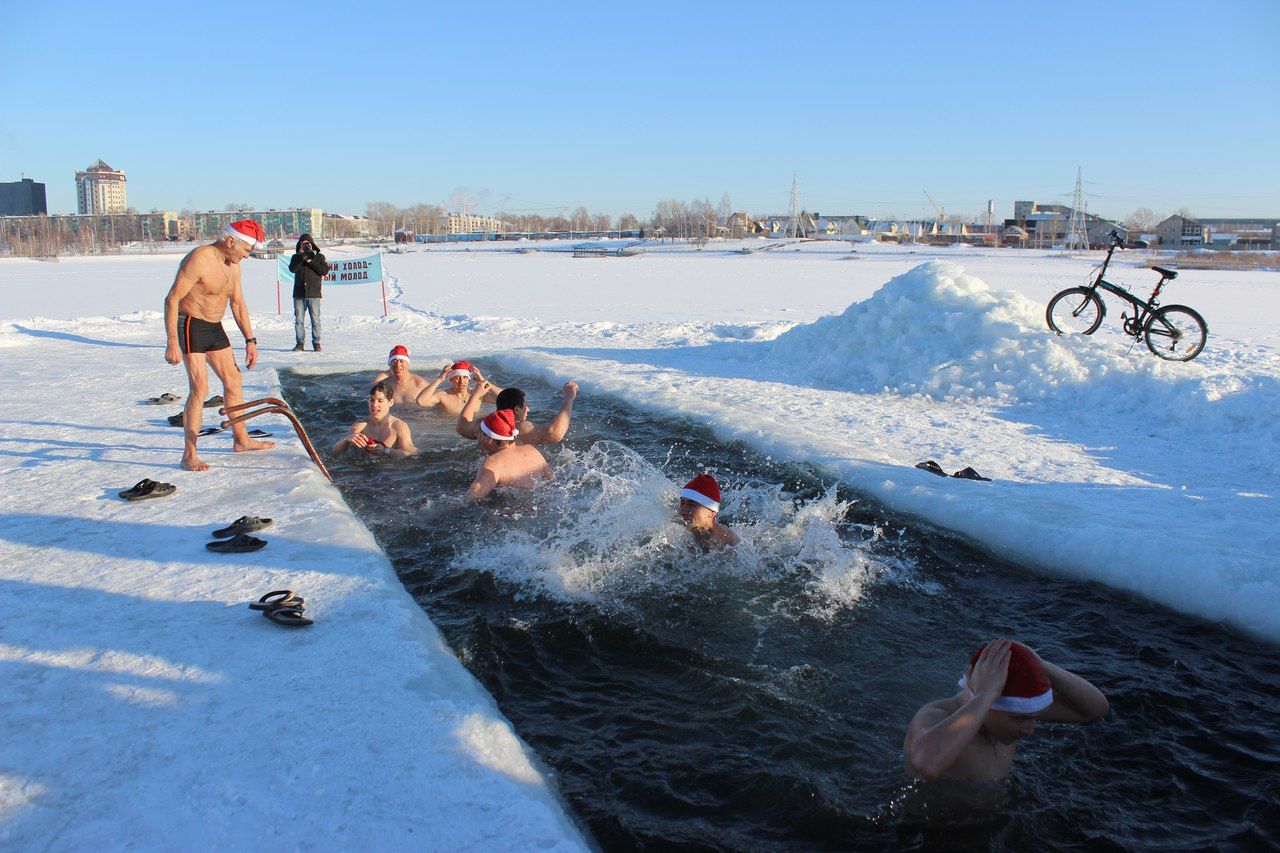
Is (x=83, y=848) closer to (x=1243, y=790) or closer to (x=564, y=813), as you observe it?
(x=564, y=813)

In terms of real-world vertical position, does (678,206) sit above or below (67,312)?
above

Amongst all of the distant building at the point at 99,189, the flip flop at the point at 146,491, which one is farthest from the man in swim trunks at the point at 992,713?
the distant building at the point at 99,189

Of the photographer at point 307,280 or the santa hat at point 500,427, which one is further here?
the photographer at point 307,280

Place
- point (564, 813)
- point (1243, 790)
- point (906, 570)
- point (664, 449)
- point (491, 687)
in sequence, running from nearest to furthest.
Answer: point (564, 813)
point (1243, 790)
point (491, 687)
point (906, 570)
point (664, 449)

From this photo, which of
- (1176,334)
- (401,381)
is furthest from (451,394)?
(1176,334)

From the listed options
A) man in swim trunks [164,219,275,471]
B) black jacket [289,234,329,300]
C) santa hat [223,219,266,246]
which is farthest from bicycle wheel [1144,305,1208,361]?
black jacket [289,234,329,300]

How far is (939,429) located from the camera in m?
8.33

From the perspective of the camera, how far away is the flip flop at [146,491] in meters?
5.04

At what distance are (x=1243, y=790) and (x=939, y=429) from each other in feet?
18.0

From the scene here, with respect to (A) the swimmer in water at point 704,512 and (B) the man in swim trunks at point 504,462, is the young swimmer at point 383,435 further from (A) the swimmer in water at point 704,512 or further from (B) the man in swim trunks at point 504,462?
(A) the swimmer in water at point 704,512

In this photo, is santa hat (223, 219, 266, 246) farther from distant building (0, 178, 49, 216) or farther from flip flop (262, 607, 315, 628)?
distant building (0, 178, 49, 216)

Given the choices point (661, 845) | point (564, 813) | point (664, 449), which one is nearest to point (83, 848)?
point (564, 813)

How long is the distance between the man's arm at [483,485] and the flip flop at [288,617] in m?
2.34

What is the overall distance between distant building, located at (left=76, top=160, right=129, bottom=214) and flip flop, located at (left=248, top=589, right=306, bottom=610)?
218271 mm
